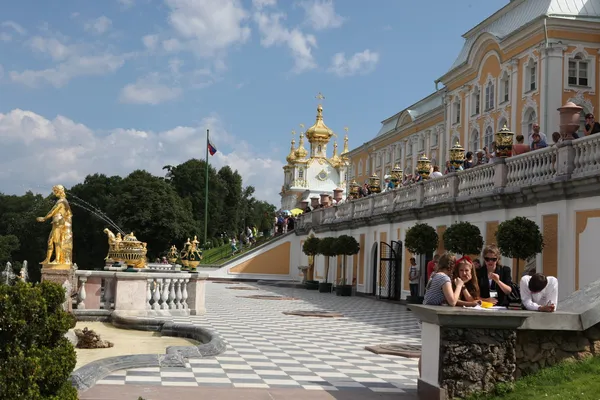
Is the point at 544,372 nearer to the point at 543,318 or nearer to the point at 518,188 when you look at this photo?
the point at 543,318

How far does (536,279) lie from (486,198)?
1339 centimetres

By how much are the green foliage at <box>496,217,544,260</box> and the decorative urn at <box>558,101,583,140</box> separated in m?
2.22

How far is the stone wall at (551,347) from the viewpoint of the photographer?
862 centimetres

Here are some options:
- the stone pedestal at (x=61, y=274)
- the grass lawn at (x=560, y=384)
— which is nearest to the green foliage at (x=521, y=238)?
the stone pedestal at (x=61, y=274)

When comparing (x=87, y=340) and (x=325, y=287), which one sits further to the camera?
(x=325, y=287)

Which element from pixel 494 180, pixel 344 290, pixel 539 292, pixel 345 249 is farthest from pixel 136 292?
pixel 345 249

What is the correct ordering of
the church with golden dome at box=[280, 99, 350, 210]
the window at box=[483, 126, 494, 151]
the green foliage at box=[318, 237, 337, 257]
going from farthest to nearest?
the church with golden dome at box=[280, 99, 350, 210], the window at box=[483, 126, 494, 151], the green foliage at box=[318, 237, 337, 257]

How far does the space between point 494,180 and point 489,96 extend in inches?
713

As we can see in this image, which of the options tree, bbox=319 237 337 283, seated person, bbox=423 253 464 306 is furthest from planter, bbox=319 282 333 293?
seated person, bbox=423 253 464 306

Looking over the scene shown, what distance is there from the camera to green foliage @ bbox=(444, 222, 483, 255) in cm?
2197

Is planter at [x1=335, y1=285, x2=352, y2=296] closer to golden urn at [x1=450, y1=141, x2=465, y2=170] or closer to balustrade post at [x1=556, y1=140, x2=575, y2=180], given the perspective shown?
golden urn at [x1=450, y1=141, x2=465, y2=170]

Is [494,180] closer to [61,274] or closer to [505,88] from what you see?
[61,274]

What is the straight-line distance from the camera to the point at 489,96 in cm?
3888

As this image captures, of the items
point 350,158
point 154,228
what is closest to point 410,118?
point 350,158
